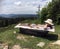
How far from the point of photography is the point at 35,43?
9.24 metres

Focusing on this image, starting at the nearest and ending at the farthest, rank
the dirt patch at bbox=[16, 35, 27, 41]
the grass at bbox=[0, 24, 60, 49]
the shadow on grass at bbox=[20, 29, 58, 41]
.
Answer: the grass at bbox=[0, 24, 60, 49]
the dirt patch at bbox=[16, 35, 27, 41]
the shadow on grass at bbox=[20, 29, 58, 41]

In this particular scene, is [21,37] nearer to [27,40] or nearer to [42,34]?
[27,40]

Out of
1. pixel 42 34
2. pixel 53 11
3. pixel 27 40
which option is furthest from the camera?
pixel 53 11

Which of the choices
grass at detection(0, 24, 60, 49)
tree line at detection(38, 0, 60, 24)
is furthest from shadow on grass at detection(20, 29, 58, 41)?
tree line at detection(38, 0, 60, 24)

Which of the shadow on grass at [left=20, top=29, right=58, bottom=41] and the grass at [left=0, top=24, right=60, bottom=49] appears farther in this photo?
the shadow on grass at [left=20, top=29, right=58, bottom=41]

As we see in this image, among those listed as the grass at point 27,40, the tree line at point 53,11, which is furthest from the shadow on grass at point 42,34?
the tree line at point 53,11

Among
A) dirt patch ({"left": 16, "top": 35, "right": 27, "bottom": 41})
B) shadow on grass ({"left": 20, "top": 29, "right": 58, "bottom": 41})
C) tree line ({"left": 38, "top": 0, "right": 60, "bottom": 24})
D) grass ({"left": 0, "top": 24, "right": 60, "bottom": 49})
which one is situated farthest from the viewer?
tree line ({"left": 38, "top": 0, "right": 60, "bottom": 24})

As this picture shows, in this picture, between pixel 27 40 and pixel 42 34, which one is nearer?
pixel 27 40

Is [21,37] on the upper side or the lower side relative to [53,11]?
lower

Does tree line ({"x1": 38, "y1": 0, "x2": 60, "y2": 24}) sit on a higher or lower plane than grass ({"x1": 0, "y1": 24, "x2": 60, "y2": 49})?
higher

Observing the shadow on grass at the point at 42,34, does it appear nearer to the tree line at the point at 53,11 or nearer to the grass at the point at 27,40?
the grass at the point at 27,40

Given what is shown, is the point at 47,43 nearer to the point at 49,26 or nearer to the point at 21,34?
the point at 49,26

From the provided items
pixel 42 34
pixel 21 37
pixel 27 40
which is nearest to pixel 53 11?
pixel 42 34

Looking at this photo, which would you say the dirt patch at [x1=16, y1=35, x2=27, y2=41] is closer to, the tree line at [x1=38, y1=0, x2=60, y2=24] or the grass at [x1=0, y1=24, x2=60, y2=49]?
the grass at [x1=0, y1=24, x2=60, y2=49]
